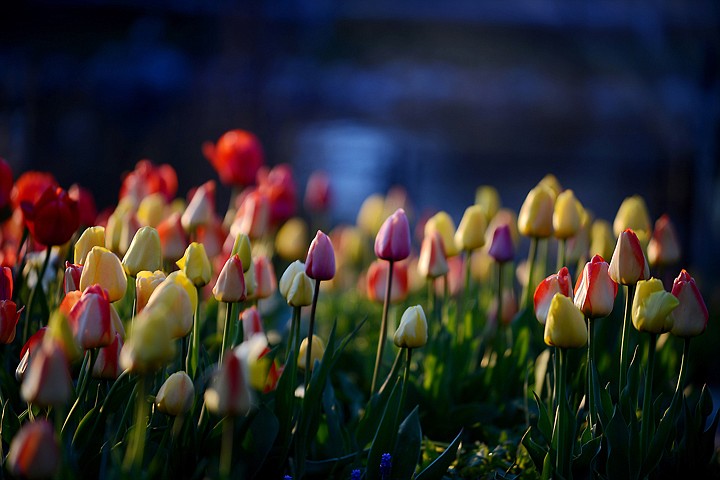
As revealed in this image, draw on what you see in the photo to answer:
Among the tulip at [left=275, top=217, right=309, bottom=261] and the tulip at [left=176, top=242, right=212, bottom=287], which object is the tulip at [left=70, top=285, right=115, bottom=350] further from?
the tulip at [left=275, top=217, right=309, bottom=261]

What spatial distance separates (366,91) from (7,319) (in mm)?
6857

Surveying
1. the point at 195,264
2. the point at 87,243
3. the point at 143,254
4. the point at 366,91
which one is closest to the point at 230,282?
the point at 195,264

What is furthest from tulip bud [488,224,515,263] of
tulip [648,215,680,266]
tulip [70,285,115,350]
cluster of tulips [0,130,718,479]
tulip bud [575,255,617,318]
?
tulip [70,285,115,350]

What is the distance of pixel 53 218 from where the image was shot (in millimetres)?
1619

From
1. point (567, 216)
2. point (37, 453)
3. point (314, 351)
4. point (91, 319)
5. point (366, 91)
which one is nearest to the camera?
point (37, 453)

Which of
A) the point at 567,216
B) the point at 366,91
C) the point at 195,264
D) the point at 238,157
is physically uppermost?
the point at 366,91

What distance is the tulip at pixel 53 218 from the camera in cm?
162

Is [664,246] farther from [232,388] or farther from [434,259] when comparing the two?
[232,388]

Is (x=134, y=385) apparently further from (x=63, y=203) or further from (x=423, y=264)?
(x=423, y=264)

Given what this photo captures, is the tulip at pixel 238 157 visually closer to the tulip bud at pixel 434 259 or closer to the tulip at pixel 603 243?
the tulip bud at pixel 434 259

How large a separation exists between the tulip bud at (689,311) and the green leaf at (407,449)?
48cm

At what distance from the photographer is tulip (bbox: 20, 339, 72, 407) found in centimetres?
104

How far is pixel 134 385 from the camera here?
54.6 inches

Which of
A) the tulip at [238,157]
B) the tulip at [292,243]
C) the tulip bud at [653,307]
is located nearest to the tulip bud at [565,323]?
the tulip bud at [653,307]
